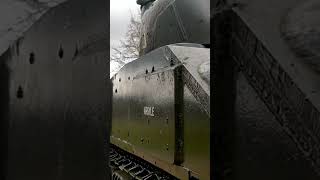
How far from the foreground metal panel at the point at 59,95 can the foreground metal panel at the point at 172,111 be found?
2.46m

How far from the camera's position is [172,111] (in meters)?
5.07

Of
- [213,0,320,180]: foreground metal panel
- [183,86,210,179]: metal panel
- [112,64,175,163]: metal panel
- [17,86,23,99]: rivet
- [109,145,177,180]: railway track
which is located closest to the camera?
[213,0,320,180]: foreground metal panel

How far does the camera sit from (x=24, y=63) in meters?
1.46

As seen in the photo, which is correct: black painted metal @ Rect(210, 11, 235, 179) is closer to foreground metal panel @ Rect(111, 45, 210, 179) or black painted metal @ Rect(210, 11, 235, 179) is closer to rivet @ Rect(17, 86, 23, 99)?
rivet @ Rect(17, 86, 23, 99)

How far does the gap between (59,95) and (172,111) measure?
11.5ft

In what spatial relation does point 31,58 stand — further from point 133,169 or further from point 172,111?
point 133,169

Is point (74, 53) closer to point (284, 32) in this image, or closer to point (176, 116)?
point (284, 32)

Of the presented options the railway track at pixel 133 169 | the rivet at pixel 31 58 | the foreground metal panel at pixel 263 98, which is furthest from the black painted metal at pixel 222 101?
the railway track at pixel 133 169

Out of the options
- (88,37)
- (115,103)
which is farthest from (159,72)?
(88,37)

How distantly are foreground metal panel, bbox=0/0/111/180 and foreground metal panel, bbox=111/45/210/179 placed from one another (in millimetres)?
2457

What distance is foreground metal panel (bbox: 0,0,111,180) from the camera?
1.42 m

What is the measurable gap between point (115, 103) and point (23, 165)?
24.5 ft

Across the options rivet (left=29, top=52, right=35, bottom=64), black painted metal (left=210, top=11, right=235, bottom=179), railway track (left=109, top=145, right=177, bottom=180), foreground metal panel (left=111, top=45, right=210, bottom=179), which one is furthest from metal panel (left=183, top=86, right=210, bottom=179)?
rivet (left=29, top=52, right=35, bottom=64)

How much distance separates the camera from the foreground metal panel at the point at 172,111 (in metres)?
4.40
